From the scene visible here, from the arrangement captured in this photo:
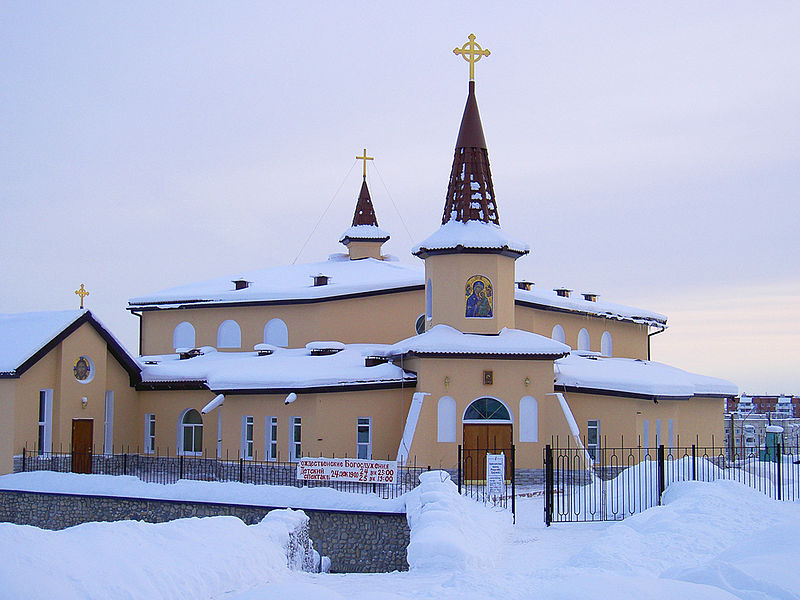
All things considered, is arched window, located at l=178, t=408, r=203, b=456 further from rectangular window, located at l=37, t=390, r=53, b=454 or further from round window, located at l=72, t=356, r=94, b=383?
rectangular window, located at l=37, t=390, r=53, b=454

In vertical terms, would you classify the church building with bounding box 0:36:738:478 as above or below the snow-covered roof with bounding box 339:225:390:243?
below

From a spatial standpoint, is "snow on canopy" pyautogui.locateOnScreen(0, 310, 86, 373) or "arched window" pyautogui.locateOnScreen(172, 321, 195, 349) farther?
"arched window" pyautogui.locateOnScreen(172, 321, 195, 349)

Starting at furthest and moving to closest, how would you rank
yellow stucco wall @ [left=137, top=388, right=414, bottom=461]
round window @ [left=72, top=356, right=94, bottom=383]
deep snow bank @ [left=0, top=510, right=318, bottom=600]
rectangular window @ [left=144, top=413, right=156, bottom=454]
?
rectangular window @ [left=144, top=413, right=156, bottom=454]
round window @ [left=72, top=356, right=94, bottom=383]
yellow stucco wall @ [left=137, top=388, right=414, bottom=461]
deep snow bank @ [left=0, top=510, right=318, bottom=600]

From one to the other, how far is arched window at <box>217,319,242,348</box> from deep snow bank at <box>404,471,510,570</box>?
14630 mm

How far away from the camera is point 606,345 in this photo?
37688mm

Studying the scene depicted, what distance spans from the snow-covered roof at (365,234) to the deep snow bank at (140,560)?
24940 mm

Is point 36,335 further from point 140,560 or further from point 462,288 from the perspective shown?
point 140,560

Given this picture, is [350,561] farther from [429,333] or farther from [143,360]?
[143,360]

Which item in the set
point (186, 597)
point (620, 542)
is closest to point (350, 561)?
point (620, 542)

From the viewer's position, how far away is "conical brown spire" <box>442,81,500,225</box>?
2898 centimetres

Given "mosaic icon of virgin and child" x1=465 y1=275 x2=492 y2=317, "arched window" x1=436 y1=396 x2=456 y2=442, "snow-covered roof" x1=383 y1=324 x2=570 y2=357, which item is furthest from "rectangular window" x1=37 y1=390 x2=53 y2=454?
"mosaic icon of virgin and child" x1=465 y1=275 x2=492 y2=317

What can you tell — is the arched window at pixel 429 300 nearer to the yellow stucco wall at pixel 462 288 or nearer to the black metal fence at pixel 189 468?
the yellow stucco wall at pixel 462 288

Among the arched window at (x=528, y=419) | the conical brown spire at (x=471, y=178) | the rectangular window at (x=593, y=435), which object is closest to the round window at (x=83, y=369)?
the conical brown spire at (x=471, y=178)

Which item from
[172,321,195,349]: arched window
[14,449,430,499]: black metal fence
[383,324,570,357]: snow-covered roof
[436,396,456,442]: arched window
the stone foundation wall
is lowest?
the stone foundation wall
